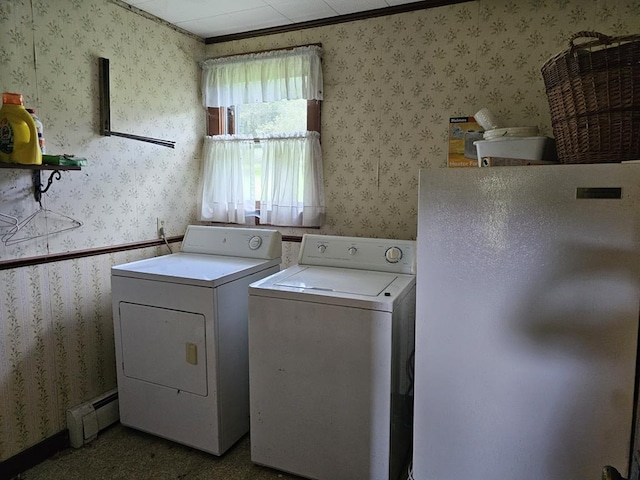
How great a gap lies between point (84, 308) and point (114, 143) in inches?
35.4

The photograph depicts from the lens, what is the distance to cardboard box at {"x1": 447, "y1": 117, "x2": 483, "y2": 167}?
7.35 ft

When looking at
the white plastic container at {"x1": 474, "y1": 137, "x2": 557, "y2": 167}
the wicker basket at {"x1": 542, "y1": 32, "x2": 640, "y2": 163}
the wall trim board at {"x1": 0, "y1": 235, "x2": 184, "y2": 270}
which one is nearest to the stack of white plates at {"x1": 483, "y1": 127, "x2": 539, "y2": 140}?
the white plastic container at {"x1": 474, "y1": 137, "x2": 557, "y2": 167}

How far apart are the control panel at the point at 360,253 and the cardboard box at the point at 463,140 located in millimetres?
551

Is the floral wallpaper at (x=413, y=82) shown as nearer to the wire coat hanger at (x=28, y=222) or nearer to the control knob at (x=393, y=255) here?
the control knob at (x=393, y=255)

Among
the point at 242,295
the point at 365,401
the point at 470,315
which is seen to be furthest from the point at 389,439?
the point at 242,295

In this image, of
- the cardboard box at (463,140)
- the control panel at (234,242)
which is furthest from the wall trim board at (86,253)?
the cardboard box at (463,140)

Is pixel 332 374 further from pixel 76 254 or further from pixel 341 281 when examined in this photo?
pixel 76 254

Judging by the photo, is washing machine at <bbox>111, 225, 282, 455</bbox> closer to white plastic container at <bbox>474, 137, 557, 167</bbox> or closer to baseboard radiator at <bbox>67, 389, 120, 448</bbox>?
baseboard radiator at <bbox>67, 389, 120, 448</bbox>

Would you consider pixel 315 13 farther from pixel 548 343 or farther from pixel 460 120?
pixel 548 343

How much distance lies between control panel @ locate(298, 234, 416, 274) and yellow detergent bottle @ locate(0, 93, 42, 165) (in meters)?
1.32

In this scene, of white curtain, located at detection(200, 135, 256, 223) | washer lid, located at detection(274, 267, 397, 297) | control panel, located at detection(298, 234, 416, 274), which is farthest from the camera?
white curtain, located at detection(200, 135, 256, 223)

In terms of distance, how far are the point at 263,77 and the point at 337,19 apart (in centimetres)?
56

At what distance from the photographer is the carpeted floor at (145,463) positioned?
1904mm

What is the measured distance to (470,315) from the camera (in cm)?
128
